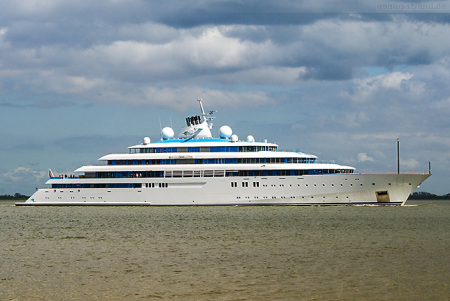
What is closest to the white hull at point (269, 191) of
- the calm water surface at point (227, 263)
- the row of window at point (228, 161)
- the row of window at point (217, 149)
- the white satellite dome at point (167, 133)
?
the row of window at point (228, 161)

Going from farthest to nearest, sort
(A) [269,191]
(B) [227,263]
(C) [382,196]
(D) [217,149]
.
Result: (D) [217,149] → (A) [269,191] → (C) [382,196] → (B) [227,263]

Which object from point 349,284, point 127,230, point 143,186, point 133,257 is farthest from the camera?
point 143,186

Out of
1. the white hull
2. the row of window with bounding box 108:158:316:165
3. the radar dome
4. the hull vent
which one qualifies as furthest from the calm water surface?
the radar dome

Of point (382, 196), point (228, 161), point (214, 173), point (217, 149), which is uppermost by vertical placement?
point (217, 149)

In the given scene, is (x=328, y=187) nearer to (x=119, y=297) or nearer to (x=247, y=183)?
(x=247, y=183)

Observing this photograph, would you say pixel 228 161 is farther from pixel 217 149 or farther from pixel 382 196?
pixel 382 196

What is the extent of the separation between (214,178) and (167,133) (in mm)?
10910

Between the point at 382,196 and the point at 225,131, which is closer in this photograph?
the point at 382,196

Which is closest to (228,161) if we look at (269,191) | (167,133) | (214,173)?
(214,173)

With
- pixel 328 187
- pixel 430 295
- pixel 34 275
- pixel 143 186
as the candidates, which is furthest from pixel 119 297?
pixel 143 186

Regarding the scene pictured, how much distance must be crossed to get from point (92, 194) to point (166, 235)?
35.1 m

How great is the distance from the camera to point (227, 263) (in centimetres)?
2539

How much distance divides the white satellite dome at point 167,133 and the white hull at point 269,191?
24.6ft

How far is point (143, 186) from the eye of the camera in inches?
2721
